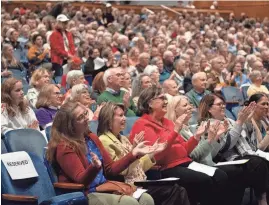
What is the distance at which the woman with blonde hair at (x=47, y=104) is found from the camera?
4.49 metres

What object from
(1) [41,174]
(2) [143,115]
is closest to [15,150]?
(1) [41,174]

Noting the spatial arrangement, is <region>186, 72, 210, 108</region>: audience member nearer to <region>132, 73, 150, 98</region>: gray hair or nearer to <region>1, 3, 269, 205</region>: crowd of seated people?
<region>1, 3, 269, 205</region>: crowd of seated people

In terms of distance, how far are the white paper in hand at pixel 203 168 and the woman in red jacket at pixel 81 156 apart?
0.56m

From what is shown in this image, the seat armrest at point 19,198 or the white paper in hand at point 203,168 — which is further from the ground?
the seat armrest at point 19,198

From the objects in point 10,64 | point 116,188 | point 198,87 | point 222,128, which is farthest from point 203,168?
point 10,64

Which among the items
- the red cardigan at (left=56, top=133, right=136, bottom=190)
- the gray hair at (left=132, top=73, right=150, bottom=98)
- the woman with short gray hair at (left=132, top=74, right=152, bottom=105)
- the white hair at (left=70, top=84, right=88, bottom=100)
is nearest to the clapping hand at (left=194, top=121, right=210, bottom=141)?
the red cardigan at (left=56, top=133, right=136, bottom=190)

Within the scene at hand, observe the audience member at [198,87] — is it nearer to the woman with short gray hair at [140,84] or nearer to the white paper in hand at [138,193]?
the woman with short gray hair at [140,84]

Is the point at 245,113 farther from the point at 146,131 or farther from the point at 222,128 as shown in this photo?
the point at 146,131

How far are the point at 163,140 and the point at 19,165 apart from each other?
103 cm

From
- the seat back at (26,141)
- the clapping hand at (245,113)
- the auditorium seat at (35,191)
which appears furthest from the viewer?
the clapping hand at (245,113)

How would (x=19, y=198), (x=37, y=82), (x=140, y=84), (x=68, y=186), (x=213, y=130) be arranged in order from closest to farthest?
(x=19, y=198) → (x=68, y=186) → (x=213, y=130) → (x=37, y=82) → (x=140, y=84)

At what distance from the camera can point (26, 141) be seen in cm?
358

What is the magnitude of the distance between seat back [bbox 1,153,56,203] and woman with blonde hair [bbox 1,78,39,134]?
0.81 metres

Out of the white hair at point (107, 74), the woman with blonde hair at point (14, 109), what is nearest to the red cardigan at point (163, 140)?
the woman with blonde hair at point (14, 109)
